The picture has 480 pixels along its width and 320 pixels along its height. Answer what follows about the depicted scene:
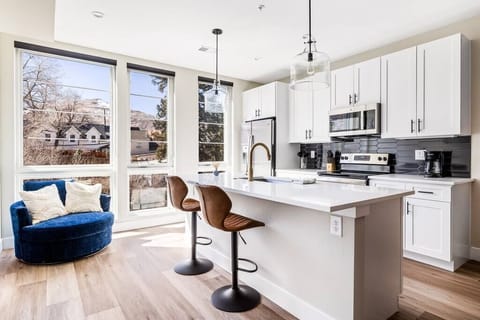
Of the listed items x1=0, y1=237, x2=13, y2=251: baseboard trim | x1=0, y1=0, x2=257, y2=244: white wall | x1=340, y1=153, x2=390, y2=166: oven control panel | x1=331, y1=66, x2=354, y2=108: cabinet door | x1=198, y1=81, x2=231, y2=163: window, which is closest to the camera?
x1=0, y1=0, x2=257, y2=244: white wall

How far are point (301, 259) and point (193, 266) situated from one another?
1349 millimetres

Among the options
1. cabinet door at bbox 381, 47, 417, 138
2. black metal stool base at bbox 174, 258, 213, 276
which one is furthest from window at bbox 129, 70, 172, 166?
cabinet door at bbox 381, 47, 417, 138

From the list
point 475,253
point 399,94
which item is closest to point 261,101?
point 399,94

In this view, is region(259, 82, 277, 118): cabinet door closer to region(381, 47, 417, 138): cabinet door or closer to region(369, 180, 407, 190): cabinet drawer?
region(381, 47, 417, 138): cabinet door

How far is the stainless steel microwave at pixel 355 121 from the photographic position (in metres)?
3.62

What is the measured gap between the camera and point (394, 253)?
2.05m

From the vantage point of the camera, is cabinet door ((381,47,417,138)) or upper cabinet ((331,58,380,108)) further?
upper cabinet ((331,58,380,108))

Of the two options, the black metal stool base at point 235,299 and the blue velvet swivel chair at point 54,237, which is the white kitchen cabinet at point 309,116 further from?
the blue velvet swivel chair at point 54,237

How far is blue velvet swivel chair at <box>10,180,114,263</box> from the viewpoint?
2.95 metres

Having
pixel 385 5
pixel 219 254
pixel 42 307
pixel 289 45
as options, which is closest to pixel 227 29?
pixel 289 45

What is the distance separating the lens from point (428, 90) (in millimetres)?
3143

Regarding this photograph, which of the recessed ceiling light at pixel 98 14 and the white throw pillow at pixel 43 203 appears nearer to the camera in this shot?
the recessed ceiling light at pixel 98 14

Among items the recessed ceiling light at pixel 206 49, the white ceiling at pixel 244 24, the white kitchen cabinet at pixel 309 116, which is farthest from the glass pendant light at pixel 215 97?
the white kitchen cabinet at pixel 309 116

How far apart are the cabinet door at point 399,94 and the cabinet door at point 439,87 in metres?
0.07
